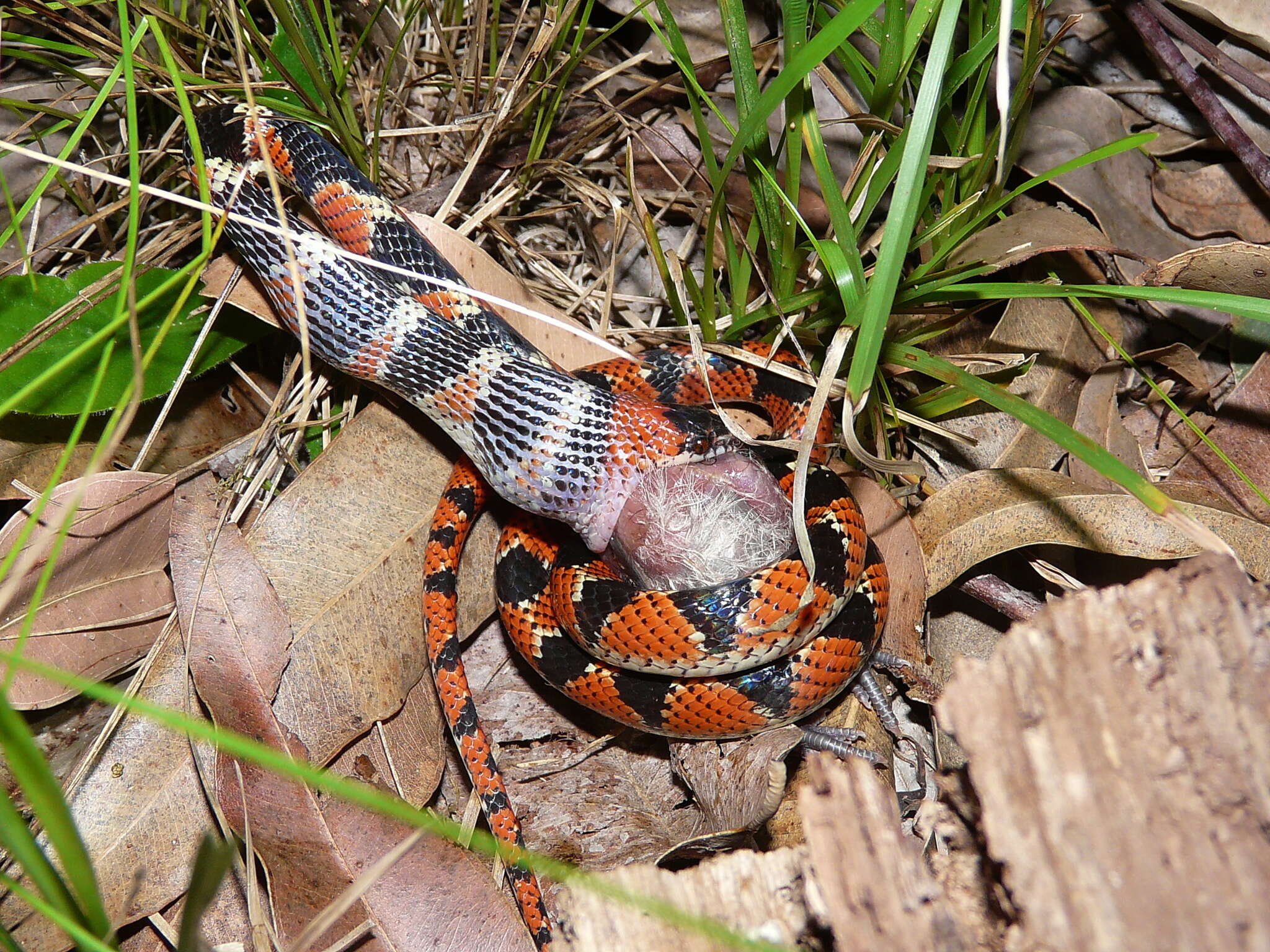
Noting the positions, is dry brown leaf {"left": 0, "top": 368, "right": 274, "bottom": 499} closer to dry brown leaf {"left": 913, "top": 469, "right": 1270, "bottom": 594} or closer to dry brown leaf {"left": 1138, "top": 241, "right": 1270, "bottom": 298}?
dry brown leaf {"left": 913, "top": 469, "right": 1270, "bottom": 594}

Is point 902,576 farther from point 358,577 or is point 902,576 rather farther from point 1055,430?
point 358,577

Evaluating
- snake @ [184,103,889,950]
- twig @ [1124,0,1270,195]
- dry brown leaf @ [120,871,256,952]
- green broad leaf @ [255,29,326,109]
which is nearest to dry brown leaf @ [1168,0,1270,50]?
twig @ [1124,0,1270,195]

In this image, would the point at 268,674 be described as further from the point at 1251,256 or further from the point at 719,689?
the point at 1251,256

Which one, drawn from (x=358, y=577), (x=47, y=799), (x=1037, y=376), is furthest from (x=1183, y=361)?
(x=47, y=799)

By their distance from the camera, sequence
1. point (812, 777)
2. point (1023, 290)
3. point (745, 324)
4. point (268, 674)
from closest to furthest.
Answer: point (812, 777)
point (1023, 290)
point (268, 674)
point (745, 324)

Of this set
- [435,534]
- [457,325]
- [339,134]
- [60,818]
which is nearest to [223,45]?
[339,134]

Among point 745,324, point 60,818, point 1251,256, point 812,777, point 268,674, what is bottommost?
point 268,674
